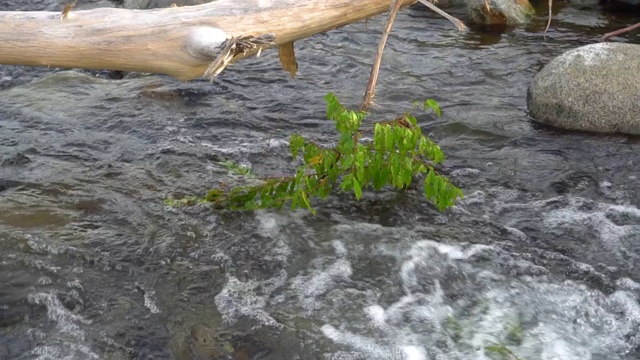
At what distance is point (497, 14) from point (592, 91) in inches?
130

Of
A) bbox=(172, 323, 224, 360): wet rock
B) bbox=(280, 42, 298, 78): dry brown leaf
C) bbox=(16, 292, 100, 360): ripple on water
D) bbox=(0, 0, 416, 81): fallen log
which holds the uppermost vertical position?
bbox=(0, 0, 416, 81): fallen log

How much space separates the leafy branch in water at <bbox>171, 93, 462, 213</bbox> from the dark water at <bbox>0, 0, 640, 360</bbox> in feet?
0.84

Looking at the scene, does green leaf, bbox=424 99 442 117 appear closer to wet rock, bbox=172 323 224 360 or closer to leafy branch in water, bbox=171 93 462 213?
leafy branch in water, bbox=171 93 462 213

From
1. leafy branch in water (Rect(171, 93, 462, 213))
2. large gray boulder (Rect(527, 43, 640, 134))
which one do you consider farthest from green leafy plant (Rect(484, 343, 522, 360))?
large gray boulder (Rect(527, 43, 640, 134))

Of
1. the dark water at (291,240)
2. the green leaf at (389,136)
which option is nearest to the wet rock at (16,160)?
the dark water at (291,240)

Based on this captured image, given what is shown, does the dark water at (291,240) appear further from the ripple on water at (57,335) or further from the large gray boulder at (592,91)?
the large gray boulder at (592,91)

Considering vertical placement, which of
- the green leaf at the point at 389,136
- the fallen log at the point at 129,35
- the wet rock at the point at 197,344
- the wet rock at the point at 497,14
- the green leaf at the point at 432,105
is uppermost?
the fallen log at the point at 129,35

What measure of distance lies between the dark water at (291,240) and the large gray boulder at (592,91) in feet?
0.53

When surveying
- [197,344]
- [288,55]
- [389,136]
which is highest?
[288,55]

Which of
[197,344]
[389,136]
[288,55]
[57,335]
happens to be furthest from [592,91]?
[57,335]

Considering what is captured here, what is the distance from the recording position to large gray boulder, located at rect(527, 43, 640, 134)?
7.86 m

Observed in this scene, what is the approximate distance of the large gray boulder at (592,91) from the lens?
786cm

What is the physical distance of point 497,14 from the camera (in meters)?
11.0

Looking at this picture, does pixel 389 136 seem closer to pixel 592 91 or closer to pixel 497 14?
pixel 592 91
